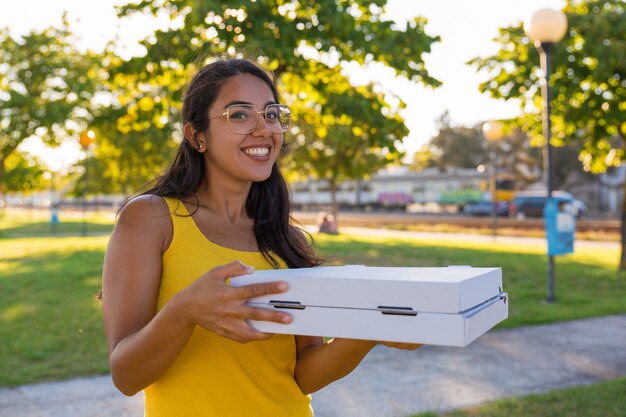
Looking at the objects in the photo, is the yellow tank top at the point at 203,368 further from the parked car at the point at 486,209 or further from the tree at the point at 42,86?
the parked car at the point at 486,209

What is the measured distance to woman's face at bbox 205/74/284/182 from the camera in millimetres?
1760

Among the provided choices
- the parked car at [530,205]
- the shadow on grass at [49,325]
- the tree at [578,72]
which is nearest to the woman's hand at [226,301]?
the shadow on grass at [49,325]

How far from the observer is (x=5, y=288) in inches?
431

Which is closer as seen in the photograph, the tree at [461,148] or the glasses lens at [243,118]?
the glasses lens at [243,118]

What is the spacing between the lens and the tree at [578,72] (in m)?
12.0

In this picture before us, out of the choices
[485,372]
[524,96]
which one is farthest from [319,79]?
[485,372]

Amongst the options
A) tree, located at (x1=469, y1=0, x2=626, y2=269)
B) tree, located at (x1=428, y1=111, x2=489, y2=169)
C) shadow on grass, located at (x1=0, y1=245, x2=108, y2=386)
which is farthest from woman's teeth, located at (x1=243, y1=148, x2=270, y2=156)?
tree, located at (x1=428, y1=111, x2=489, y2=169)

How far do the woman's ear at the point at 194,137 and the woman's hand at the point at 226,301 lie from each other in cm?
60

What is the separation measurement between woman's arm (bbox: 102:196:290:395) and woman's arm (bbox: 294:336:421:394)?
43cm

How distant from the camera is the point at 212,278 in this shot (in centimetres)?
133

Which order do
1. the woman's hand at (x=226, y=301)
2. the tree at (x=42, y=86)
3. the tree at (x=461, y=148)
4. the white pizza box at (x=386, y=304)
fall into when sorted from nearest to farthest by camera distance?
the white pizza box at (x=386, y=304)
the woman's hand at (x=226, y=301)
the tree at (x=42, y=86)
the tree at (x=461, y=148)

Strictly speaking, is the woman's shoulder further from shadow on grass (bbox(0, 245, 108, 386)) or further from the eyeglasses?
shadow on grass (bbox(0, 245, 108, 386))

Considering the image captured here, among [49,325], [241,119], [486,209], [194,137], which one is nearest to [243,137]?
[241,119]

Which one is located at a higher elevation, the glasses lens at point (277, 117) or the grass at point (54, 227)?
the glasses lens at point (277, 117)
